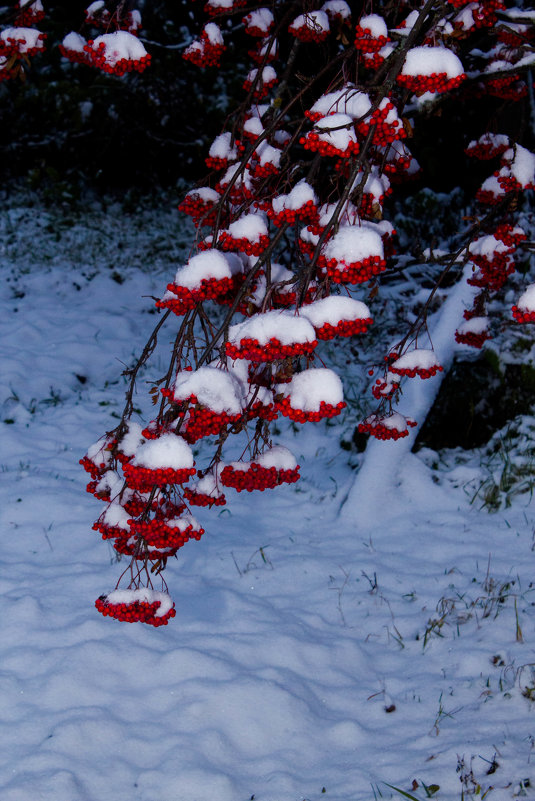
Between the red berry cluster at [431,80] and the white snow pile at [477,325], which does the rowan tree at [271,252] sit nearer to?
the red berry cluster at [431,80]

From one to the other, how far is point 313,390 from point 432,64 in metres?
0.93

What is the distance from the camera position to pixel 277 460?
2.38 meters

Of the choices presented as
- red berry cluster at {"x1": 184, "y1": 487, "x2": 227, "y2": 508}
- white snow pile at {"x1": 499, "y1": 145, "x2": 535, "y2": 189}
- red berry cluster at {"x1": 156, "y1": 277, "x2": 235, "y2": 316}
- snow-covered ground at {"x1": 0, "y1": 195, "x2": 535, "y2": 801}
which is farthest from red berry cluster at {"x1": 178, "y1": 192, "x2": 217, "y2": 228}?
snow-covered ground at {"x1": 0, "y1": 195, "x2": 535, "y2": 801}

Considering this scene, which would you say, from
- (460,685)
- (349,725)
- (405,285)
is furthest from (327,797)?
(405,285)

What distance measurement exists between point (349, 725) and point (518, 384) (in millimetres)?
3204

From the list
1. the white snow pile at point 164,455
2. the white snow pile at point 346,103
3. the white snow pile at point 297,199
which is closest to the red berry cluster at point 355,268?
the white snow pile at point 297,199

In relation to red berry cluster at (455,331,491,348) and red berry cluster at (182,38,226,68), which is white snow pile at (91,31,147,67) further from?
red berry cluster at (455,331,491,348)

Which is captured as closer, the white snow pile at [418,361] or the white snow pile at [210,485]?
the white snow pile at [210,485]

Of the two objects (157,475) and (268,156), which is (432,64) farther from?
(157,475)

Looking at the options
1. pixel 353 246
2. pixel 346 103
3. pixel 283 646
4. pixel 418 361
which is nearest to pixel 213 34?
pixel 346 103

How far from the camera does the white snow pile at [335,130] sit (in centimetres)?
196

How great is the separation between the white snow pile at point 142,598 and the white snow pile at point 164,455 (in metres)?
0.59

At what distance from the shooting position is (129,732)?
3494 mm

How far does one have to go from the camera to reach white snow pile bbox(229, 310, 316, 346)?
1844mm
